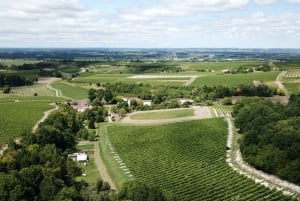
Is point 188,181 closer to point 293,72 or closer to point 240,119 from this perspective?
point 240,119

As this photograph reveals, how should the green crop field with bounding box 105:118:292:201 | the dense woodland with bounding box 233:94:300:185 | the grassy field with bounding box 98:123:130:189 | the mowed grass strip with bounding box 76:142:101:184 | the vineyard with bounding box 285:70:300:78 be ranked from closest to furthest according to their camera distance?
the green crop field with bounding box 105:118:292:201
the grassy field with bounding box 98:123:130:189
the mowed grass strip with bounding box 76:142:101:184
the dense woodland with bounding box 233:94:300:185
the vineyard with bounding box 285:70:300:78


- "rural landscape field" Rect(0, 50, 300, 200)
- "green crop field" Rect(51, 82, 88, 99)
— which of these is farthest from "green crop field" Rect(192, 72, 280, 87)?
"green crop field" Rect(51, 82, 88, 99)

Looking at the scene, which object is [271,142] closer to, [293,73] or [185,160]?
[185,160]

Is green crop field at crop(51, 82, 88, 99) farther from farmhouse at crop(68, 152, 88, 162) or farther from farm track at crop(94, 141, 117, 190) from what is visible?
farmhouse at crop(68, 152, 88, 162)

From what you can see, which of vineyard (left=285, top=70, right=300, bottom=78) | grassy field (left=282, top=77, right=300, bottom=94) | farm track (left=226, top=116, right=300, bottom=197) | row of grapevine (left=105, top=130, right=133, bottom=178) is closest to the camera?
farm track (left=226, top=116, right=300, bottom=197)

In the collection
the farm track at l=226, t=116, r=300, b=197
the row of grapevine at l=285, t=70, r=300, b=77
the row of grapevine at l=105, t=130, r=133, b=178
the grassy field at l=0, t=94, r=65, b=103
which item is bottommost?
the grassy field at l=0, t=94, r=65, b=103

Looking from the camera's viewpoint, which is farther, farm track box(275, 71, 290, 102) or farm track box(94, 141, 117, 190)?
farm track box(275, 71, 290, 102)

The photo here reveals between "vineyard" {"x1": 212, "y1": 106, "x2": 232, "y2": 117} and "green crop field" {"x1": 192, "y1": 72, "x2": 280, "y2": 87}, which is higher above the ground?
"green crop field" {"x1": 192, "y1": 72, "x2": 280, "y2": 87}

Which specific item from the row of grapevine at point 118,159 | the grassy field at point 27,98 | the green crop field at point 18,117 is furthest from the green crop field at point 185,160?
the grassy field at point 27,98
